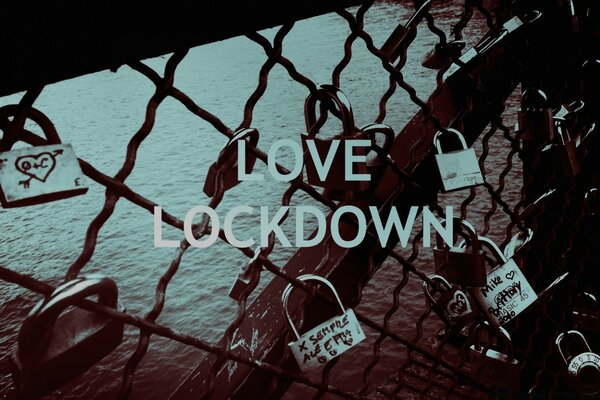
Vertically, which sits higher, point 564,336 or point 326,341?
point 326,341

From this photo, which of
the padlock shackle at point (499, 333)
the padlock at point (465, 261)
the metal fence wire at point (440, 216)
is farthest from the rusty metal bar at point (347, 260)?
the padlock shackle at point (499, 333)

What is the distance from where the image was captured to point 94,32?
40 cm

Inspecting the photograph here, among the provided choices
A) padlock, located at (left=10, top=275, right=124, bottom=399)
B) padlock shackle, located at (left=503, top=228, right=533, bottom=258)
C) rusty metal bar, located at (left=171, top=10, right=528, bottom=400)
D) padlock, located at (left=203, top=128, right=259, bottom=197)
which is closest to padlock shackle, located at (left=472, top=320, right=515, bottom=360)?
padlock shackle, located at (left=503, top=228, right=533, bottom=258)

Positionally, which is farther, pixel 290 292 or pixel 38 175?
pixel 290 292

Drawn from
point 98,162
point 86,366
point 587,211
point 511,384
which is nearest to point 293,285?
point 86,366

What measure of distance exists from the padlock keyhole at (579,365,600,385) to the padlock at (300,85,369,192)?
922 millimetres

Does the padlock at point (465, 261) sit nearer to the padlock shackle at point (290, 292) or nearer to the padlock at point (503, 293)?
the padlock at point (503, 293)

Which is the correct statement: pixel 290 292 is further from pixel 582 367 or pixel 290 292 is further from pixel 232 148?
pixel 582 367

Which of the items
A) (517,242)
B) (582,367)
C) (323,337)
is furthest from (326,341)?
(582,367)

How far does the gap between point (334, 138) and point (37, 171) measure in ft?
1.09

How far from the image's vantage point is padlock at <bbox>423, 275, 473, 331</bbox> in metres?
0.91

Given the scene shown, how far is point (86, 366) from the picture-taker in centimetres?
43

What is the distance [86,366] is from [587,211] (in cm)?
121

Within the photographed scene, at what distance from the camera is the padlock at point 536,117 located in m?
1.04
